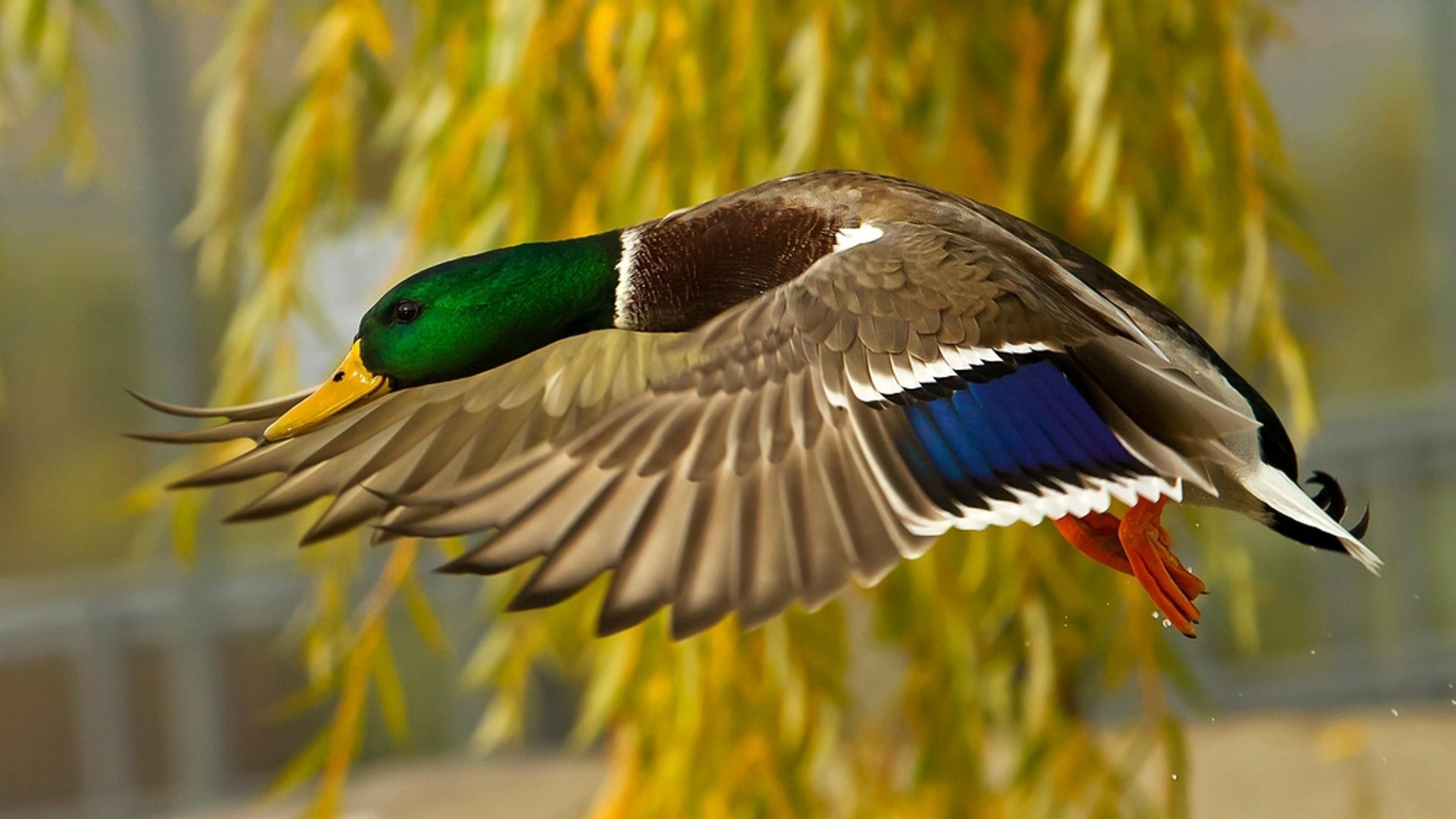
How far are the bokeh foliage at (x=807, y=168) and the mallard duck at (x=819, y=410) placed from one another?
34cm

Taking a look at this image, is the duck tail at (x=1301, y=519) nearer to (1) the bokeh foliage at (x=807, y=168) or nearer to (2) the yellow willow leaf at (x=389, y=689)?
(1) the bokeh foliage at (x=807, y=168)

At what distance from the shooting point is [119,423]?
4.86 m

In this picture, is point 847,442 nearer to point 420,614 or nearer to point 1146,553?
point 1146,553

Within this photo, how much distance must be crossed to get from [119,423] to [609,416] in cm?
394

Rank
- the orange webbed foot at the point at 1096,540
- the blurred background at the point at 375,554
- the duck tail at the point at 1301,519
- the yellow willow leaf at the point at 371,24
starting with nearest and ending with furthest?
the duck tail at the point at 1301,519
the orange webbed foot at the point at 1096,540
the yellow willow leaf at the point at 371,24
the blurred background at the point at 375,554

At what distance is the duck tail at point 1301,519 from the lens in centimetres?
108

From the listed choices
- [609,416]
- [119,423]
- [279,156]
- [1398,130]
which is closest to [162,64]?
[119,423]

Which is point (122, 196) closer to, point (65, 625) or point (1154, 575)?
point (65, 625)

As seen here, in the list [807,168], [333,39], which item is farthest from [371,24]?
[807,168]

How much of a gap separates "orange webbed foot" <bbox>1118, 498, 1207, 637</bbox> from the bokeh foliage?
1.75 ft

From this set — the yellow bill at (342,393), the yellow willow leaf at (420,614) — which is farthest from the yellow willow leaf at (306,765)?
the yellow bill at (342,393)

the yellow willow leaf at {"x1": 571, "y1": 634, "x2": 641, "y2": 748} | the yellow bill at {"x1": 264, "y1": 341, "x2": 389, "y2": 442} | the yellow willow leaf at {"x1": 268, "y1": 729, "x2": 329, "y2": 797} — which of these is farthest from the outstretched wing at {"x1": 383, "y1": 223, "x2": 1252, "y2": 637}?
the yellow willow leaf at {"x1": 268, "y1": 729, "x2": 329, "y2": 797}

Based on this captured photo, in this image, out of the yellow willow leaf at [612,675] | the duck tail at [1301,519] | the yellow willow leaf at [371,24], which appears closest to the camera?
the duck tail at [1301,519]

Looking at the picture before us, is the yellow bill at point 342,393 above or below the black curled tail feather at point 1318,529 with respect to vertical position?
above
